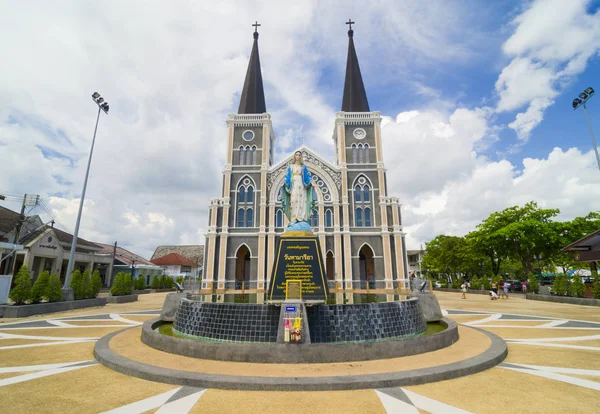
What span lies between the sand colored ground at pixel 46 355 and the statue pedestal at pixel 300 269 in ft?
14.8

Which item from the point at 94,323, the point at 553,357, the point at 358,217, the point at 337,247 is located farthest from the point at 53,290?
the point at 358,217

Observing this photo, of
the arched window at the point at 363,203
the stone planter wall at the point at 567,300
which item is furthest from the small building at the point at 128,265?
the stone planter wall at the point at 567,300

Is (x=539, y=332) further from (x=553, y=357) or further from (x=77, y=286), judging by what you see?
(x=77, y=286)

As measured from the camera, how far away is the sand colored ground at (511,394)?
3961mm

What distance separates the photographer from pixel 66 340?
26.9 ft

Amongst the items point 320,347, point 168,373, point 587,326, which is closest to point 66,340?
point 168,373

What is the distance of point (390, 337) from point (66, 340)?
341 inches

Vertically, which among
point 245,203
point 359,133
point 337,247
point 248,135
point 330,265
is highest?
point 359,133

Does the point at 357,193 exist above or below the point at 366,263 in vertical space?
above

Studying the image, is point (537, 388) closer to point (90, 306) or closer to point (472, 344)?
point (472, 344)

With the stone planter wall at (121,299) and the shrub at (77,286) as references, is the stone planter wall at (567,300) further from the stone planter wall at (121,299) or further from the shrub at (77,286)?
the shrub at (77,286)

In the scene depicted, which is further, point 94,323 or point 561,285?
point 561,285

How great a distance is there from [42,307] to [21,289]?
1.21 meters

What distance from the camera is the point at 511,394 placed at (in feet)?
14.4
